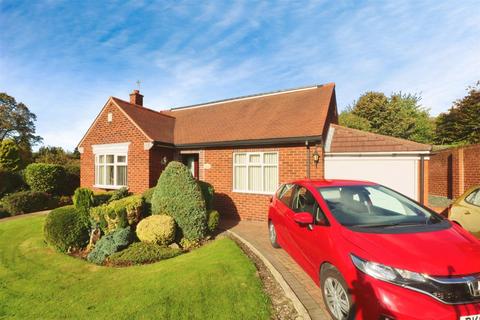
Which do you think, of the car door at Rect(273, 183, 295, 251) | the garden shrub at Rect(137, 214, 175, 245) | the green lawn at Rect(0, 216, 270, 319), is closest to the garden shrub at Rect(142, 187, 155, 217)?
the garden shrub at Rect(137, 214, 175, 245)

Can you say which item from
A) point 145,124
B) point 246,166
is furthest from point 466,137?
point 145,124

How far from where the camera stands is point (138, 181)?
37.0 feet

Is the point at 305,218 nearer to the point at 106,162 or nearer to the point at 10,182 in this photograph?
the point at 106,162

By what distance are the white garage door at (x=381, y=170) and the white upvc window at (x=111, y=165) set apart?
8.79m

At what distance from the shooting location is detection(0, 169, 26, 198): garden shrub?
46.0 feet

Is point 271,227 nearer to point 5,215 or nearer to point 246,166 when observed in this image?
point 246,166

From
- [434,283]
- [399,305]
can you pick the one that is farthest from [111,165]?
[434,283]

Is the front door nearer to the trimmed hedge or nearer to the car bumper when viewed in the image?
the trimmed hedge

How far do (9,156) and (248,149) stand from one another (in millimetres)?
20889

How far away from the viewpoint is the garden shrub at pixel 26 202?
11852 mm

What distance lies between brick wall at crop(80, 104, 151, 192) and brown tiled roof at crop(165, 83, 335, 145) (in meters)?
1.70

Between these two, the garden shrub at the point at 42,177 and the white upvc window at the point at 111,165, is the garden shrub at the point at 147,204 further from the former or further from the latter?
the garden shrub at the point at 42,177

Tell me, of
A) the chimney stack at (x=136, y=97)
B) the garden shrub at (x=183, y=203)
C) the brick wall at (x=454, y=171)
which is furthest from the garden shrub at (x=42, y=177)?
the brick wall at (x=454, y=171)

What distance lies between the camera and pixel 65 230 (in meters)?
7.09
